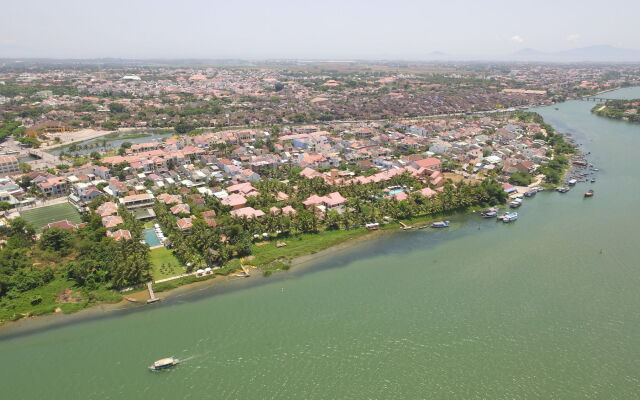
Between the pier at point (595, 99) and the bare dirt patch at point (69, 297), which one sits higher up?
the pier at point (595, 99)

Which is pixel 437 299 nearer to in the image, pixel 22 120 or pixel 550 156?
pixel 550 156

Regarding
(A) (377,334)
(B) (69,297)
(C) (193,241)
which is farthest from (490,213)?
(B) (69,297)

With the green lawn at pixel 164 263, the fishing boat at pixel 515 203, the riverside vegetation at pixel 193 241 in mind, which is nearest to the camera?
the riverside vegetation at pixel 193 241

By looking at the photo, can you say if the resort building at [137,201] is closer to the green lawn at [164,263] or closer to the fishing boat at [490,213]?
the green lawn at [164,263]

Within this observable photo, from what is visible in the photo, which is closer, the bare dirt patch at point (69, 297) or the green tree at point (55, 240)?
the bare dirt patch at point (69, 297)

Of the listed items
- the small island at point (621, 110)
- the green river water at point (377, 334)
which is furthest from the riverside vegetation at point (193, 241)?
the small island at point (621, 110)

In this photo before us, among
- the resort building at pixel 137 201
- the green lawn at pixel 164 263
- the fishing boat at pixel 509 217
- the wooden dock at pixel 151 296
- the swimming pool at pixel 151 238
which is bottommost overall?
the wooden dock at pixel 151 296
